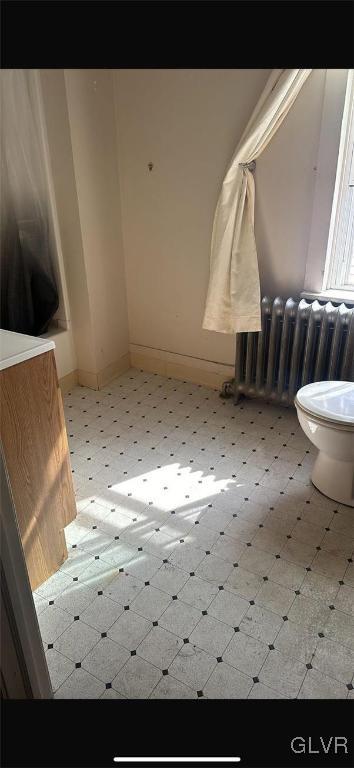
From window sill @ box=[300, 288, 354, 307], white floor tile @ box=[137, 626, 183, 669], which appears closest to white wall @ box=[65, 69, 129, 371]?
window sill @ box=[300, 288, 354, 307]

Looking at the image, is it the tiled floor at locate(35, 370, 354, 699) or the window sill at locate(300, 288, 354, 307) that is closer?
the tiled floor at locate(35, 370, 354, 699)

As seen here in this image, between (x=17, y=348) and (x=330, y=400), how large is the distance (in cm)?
122

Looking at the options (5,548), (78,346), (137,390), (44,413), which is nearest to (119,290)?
(78,346)

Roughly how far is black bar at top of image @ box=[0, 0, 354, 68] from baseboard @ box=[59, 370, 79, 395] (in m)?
2.54

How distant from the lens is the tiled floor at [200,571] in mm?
1354

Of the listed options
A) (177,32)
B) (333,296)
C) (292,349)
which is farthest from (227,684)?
(333,296)

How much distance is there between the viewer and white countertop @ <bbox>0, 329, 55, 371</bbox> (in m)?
1.37

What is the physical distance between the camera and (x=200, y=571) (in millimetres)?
1679

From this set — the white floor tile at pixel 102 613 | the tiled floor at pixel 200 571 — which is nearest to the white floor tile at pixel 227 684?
the tiled floor at pixel 200 571

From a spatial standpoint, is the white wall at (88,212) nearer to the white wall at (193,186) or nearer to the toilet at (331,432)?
the white wall at (193,186)

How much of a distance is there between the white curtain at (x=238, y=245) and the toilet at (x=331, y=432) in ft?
1.97
